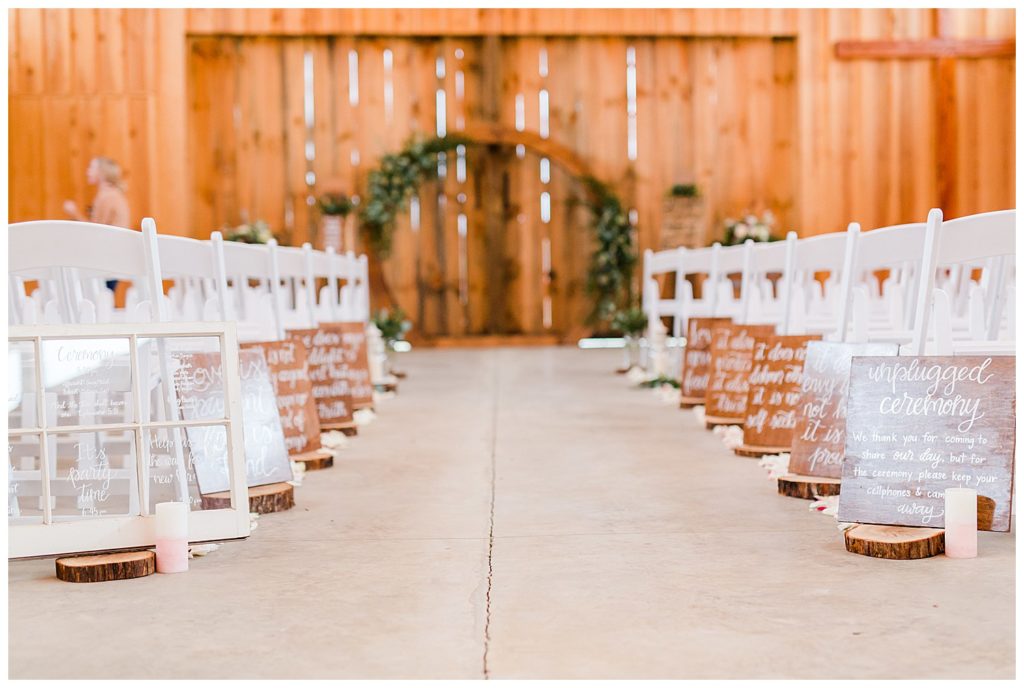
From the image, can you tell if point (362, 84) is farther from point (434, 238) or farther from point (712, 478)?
point (712, 478)

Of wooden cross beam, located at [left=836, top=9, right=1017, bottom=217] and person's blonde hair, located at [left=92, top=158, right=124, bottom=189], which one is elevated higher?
wooden cross beam, located at [left=836, top=9, right=1017, bottom=217]

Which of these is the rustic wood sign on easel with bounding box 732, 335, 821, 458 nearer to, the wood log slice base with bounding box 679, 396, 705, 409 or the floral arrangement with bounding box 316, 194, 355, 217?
the wood log slice base with bounding box 679, 396, 705, 409

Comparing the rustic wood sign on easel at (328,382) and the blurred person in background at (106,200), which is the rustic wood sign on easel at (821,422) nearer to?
the rustic wood sign on easel at (328,382)

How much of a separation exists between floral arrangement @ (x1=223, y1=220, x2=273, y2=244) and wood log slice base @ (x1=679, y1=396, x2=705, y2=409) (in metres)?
5.45

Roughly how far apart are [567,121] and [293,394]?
8.15 meters

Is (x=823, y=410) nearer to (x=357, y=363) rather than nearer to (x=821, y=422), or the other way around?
(x=821, y=422)

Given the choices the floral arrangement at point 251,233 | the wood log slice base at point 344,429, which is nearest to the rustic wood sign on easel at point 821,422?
the wood log slice base at point 344,429

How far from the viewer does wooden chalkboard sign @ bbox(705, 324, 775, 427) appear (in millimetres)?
4336

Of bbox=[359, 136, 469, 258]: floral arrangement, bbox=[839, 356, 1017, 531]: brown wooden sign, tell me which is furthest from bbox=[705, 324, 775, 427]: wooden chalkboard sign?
bbox=[359, 136, 469, 258]: floral arrangement

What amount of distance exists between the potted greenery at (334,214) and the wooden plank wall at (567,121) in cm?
20

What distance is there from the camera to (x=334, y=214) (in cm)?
1073

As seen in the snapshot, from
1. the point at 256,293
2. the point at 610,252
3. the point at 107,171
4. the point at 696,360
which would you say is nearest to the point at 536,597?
the point at 256,293

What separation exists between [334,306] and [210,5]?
6.19m

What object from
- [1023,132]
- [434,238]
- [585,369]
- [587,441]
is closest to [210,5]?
[434,238]
